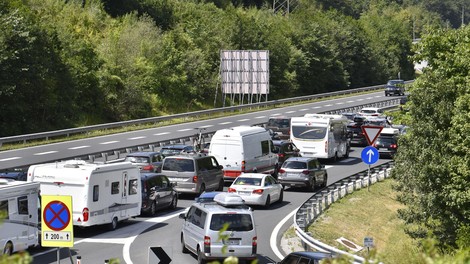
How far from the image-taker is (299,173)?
1462 inches

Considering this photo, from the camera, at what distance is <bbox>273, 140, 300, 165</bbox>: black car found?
139 feet

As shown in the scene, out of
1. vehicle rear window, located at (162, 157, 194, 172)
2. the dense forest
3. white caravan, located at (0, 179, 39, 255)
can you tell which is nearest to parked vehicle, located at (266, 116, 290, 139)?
the dense forest

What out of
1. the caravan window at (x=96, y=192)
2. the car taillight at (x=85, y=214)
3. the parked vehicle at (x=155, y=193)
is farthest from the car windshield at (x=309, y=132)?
the car taillight at (x=85, y=214)

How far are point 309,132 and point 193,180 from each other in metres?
13.9

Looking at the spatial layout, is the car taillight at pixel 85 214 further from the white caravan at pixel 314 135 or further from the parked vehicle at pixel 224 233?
the white caravan at pixel 314 135

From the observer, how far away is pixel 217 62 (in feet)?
300

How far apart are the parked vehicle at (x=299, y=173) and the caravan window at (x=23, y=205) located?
52.7 feet

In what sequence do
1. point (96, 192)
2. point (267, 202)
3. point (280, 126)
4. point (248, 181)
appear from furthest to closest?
point (280, 126)
point (267, 202)
point (248, 181)
point (96, 192)

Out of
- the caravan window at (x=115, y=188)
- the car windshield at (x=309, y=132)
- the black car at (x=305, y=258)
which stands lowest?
the car windshield at (x=309, y=132)

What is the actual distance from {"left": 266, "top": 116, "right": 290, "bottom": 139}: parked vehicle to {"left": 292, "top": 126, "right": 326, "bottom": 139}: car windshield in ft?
19.2

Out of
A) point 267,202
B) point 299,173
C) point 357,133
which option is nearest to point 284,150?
point 299,173

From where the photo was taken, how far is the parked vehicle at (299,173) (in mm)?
37062

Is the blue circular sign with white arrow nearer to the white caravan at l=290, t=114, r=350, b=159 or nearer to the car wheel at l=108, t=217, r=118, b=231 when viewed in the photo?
the white caravan at l=290, t=114, r=350, b=159

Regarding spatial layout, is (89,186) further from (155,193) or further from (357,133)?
(357,133)
